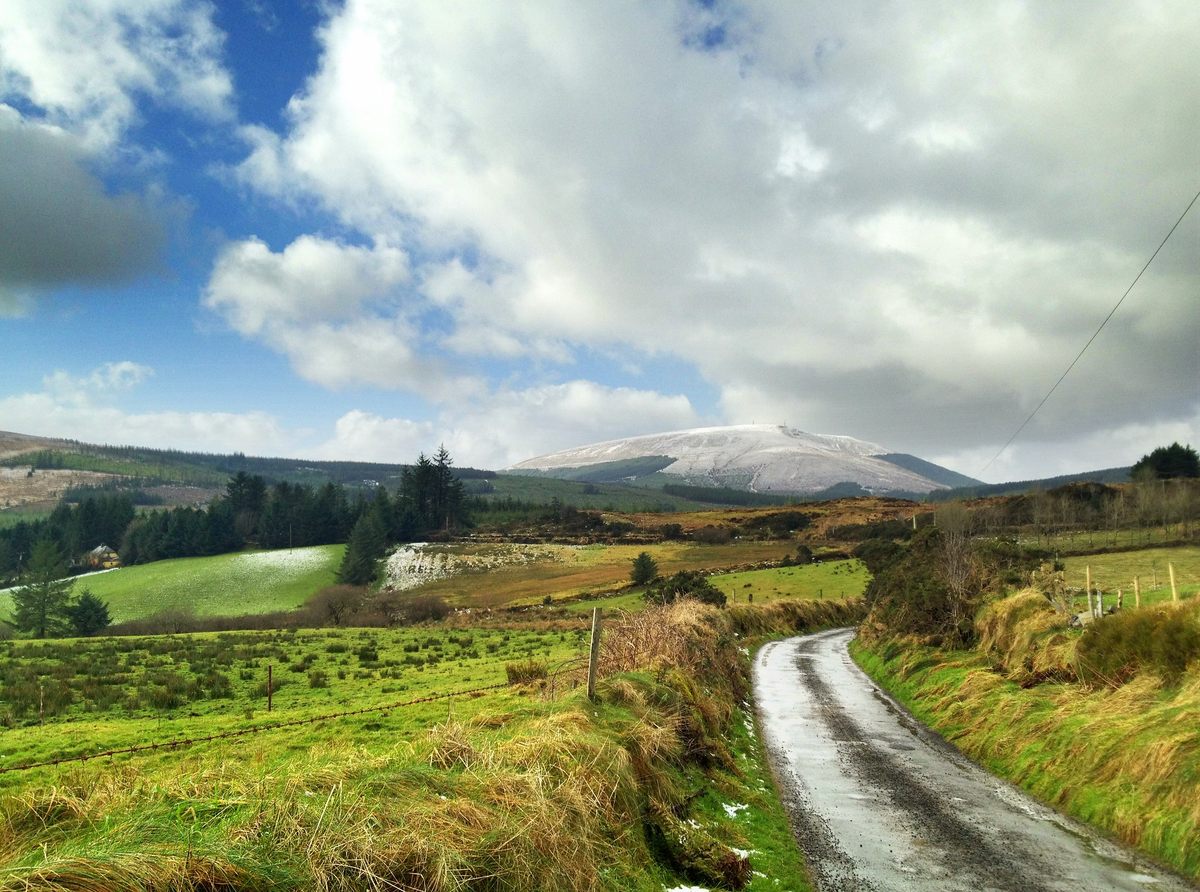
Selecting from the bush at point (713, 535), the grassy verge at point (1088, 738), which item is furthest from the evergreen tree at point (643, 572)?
the grassy verge at point (1088, 738)

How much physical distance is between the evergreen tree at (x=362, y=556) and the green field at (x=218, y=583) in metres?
3.10

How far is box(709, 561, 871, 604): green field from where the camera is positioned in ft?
207

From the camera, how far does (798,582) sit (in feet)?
229

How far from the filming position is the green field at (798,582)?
6312 cm

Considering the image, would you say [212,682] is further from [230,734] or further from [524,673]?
[524,673]

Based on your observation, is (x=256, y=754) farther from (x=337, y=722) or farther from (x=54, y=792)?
(x=54, y=792)

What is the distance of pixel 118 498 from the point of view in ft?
480

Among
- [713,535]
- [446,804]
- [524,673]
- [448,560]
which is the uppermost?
[446,804]

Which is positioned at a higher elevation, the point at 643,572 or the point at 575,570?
the point at 643,572

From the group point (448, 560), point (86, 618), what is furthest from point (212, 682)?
point (448, 560)

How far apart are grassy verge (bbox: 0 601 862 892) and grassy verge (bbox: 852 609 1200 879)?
5199mm

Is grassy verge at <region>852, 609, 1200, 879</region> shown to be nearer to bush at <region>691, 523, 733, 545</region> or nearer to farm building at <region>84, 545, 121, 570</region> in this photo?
bush at <region>691, 523, 733, 545</region>

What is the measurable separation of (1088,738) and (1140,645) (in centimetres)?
367

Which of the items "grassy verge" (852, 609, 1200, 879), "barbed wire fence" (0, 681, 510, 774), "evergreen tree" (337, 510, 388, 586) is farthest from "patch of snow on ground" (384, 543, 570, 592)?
"grassy verge" (852, 609, 1200, 879)
